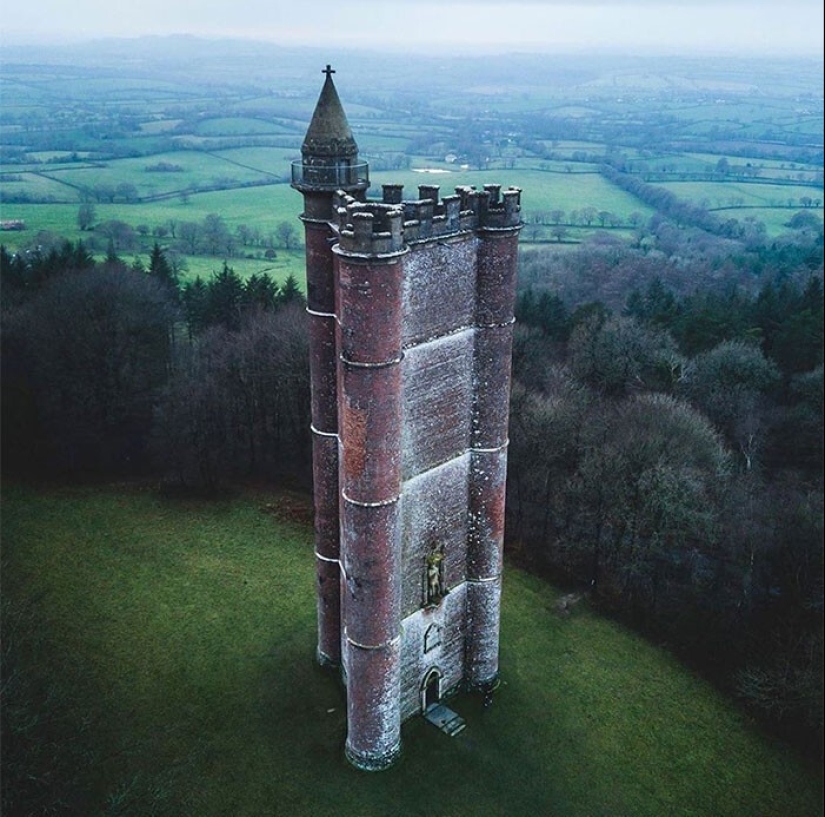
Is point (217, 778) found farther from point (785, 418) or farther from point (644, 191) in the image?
point (644, 191)

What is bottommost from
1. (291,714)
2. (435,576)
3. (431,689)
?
(291,714)

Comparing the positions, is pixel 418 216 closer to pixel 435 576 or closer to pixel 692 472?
pixel 435 576

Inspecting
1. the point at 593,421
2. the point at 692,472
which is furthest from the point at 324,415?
the point at 593,421

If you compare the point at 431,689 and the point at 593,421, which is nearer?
the point at 431,689

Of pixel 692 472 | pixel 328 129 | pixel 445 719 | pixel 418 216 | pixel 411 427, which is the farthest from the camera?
pixel 692 472

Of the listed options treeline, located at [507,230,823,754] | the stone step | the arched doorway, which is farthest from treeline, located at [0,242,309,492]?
the stone step

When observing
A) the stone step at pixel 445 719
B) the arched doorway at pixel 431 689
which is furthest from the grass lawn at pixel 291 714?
the arched doorway at pixel 431 689

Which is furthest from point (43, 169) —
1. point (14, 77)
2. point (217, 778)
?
point (217, 778)
